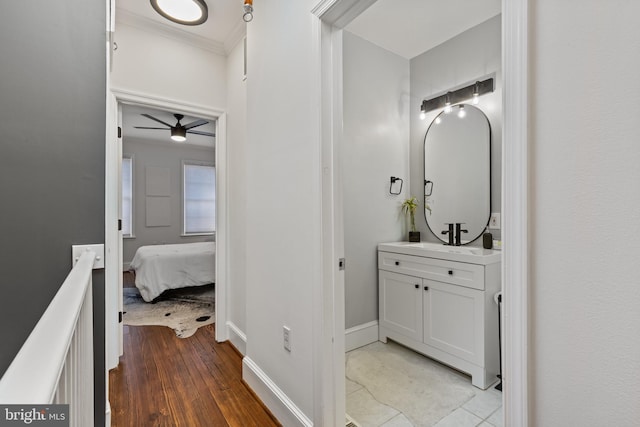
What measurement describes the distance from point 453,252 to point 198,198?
587cm

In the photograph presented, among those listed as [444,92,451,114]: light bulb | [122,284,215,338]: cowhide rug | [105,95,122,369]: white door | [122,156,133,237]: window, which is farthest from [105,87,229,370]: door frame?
[122,156,133,237]: window

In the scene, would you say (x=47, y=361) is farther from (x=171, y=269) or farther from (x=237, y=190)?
(x=171, y=269)

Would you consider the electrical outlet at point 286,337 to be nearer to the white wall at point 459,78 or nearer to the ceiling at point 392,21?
the white wall at point 459,78

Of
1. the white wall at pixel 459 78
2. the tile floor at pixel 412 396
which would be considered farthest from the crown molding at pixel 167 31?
the tile floor at pixel 412 396

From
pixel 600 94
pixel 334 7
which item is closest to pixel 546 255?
pixel 600 94

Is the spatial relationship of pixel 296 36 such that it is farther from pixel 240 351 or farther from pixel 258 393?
pixel 240 351

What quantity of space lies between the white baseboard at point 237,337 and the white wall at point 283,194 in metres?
0.44

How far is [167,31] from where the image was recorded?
8.38ft

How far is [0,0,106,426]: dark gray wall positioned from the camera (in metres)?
1.10

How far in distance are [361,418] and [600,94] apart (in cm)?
187

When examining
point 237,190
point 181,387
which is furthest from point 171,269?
point 181,387

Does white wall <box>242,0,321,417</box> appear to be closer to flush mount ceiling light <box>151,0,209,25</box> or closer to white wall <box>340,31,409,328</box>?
flush mount ceiling light <box>151,0,209,25</box>

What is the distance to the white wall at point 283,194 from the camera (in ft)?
4.84

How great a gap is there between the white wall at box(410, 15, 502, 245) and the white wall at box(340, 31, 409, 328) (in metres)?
0.12
